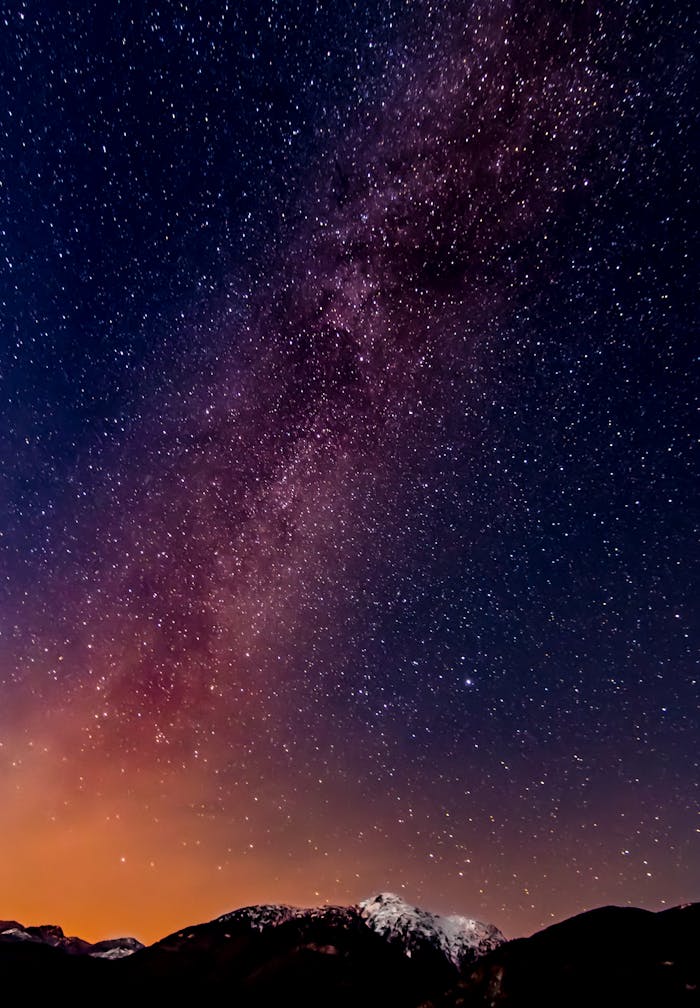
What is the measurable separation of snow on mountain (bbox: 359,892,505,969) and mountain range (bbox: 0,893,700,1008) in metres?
0.08

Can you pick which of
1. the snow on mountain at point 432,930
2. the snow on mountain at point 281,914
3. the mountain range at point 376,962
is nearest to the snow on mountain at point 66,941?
the mountain range at point 376,962

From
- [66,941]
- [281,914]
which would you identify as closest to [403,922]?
[281,914]

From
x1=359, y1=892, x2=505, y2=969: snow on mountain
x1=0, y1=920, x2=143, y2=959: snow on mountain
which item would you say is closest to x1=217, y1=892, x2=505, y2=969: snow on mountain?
x1=359, y1=892, x2=505, y2=969: snow on mountain

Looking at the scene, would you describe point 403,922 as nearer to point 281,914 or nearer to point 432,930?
point 432,930

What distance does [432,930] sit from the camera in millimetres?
30422

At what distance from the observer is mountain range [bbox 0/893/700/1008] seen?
1528 centimetres

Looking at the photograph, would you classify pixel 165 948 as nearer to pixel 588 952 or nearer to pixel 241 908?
pixel 241 908

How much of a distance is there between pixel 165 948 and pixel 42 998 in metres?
→ 8.76

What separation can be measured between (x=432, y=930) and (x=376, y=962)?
447 centimetres

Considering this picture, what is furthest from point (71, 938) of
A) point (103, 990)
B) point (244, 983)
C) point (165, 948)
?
point (244, 983)

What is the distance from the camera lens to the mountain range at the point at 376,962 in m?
15.3

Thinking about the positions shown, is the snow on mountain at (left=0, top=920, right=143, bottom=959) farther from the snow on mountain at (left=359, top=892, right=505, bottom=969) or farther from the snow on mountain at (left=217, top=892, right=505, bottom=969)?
the snow on mountain at (left=359, top=892, right=505, bottom=969)

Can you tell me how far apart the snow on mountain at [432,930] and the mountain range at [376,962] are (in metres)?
0.08

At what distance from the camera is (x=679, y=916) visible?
17266 mm
